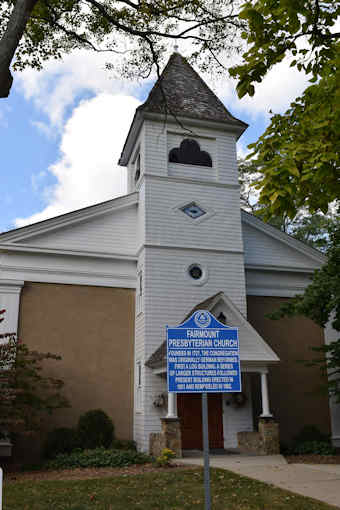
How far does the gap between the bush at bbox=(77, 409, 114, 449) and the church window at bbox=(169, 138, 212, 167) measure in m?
9.14

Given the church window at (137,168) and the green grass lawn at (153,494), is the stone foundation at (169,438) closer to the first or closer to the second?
the green grass lawn at (153,494)

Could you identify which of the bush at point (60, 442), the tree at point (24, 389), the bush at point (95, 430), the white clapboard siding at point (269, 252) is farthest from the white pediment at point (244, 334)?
the bush at point (60, 442)

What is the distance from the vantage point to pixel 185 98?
19.3m

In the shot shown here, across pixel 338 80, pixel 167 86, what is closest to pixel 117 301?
pixel 167 86

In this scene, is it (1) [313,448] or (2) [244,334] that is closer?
(2) [244,334]

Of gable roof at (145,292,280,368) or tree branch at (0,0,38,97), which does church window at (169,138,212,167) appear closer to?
gable roof at (145,292,280,368)

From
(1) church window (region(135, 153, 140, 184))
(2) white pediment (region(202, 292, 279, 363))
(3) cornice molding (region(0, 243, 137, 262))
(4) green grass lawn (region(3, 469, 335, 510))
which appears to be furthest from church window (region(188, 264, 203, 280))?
(4) green grass lawn (region(3, 469, 335, 510))

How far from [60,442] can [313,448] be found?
774cm

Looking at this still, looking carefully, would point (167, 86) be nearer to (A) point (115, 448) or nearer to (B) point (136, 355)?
(B) point (136, 355)

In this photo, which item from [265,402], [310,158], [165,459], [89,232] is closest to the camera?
[310,158]

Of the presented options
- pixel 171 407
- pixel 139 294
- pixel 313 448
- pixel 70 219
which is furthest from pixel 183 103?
pixel 313 448

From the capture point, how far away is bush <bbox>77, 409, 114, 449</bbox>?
15094 mm

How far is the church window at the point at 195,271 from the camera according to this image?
17125mm

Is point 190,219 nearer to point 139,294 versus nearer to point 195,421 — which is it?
point 139,294
